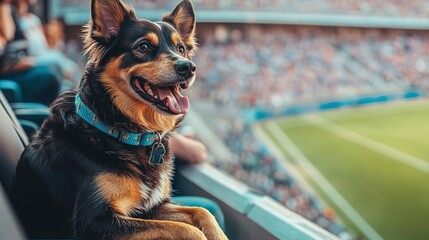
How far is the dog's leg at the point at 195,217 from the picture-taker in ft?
3.55

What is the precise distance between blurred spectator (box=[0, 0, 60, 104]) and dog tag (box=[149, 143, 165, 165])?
131cm

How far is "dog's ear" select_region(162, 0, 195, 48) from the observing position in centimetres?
122

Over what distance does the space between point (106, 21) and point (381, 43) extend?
17.7 meters

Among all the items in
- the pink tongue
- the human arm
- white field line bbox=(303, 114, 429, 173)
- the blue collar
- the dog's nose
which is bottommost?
white field line bbox=(303, 114, 429, 173)

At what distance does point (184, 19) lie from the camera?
124 centimetres

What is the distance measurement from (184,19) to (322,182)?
323 inches

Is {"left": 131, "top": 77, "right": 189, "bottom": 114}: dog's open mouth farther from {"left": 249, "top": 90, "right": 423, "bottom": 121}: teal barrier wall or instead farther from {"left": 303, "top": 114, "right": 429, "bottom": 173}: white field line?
{"left": 249, "top": 90, "right": 423, "bottom": 121}: teal barrier wall

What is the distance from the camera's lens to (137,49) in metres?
1.09

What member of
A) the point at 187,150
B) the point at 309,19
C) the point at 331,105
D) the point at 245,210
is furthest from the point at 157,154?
the point at 309,19

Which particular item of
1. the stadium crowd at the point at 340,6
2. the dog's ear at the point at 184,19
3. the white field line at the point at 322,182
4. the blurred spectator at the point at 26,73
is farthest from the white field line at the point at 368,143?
the dog's ear at the point at 184,19

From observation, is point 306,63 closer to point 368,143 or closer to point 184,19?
point 368,143

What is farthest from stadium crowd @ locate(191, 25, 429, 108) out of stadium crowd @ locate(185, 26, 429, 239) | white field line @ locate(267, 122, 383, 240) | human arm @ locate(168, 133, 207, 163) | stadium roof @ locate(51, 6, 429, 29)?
human arm @ locate(168, 133, 207, 163)

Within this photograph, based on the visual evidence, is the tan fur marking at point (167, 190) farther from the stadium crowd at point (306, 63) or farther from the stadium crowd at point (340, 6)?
the stadium crowd at point (340, 6)

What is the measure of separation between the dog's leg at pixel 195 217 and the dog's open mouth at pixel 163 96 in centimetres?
23
